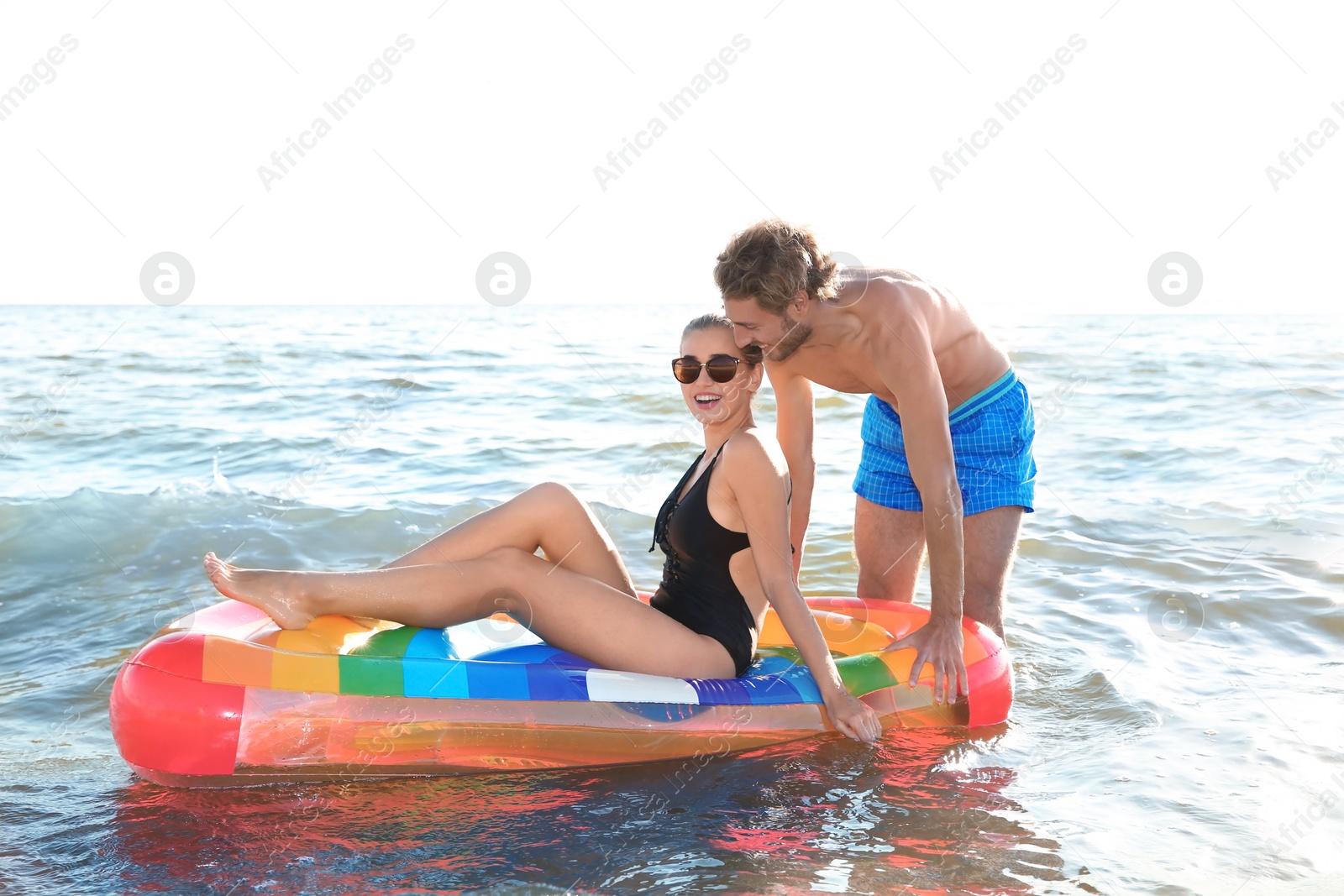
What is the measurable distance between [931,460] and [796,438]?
0.69 m

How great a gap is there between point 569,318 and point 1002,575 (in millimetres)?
23667

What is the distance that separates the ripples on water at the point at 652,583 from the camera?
8.97 feet

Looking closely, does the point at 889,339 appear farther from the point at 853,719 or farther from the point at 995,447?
the point at 853,719

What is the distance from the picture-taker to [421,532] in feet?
21.1

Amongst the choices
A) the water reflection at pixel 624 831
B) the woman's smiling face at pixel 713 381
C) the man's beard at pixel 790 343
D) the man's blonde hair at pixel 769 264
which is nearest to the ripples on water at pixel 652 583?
the water reflection at pixel 624 831

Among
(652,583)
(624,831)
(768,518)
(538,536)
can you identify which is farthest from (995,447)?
(652,583)

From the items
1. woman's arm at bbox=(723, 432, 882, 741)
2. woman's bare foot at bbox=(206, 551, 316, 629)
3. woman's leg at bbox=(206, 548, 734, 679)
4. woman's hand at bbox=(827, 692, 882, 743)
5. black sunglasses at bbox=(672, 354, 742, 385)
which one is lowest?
woman's bare foot at bbox=(206, 551, 316, 629)

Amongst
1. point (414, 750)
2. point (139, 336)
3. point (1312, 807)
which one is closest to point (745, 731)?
point (414, 750)

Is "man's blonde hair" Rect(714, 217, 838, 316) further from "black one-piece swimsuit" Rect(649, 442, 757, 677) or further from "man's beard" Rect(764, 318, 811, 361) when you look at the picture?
"black one-piece swimsuit" Rect(649, 442, 757, 677)

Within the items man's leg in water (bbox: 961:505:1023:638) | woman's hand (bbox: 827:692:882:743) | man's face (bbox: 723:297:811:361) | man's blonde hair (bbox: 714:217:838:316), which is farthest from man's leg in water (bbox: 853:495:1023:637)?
man's blonde hair (bbox: 714:217:838:316)

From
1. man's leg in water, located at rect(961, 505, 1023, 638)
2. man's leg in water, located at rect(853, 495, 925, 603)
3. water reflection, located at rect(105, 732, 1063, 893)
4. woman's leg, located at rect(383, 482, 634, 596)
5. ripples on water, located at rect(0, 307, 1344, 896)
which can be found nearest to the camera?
water reflection, located at rect(105, 732, 1063, 893)

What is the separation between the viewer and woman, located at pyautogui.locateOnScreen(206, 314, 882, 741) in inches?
119

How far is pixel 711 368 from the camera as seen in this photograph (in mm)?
3053

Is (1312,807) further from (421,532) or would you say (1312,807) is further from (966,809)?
(421,532)
